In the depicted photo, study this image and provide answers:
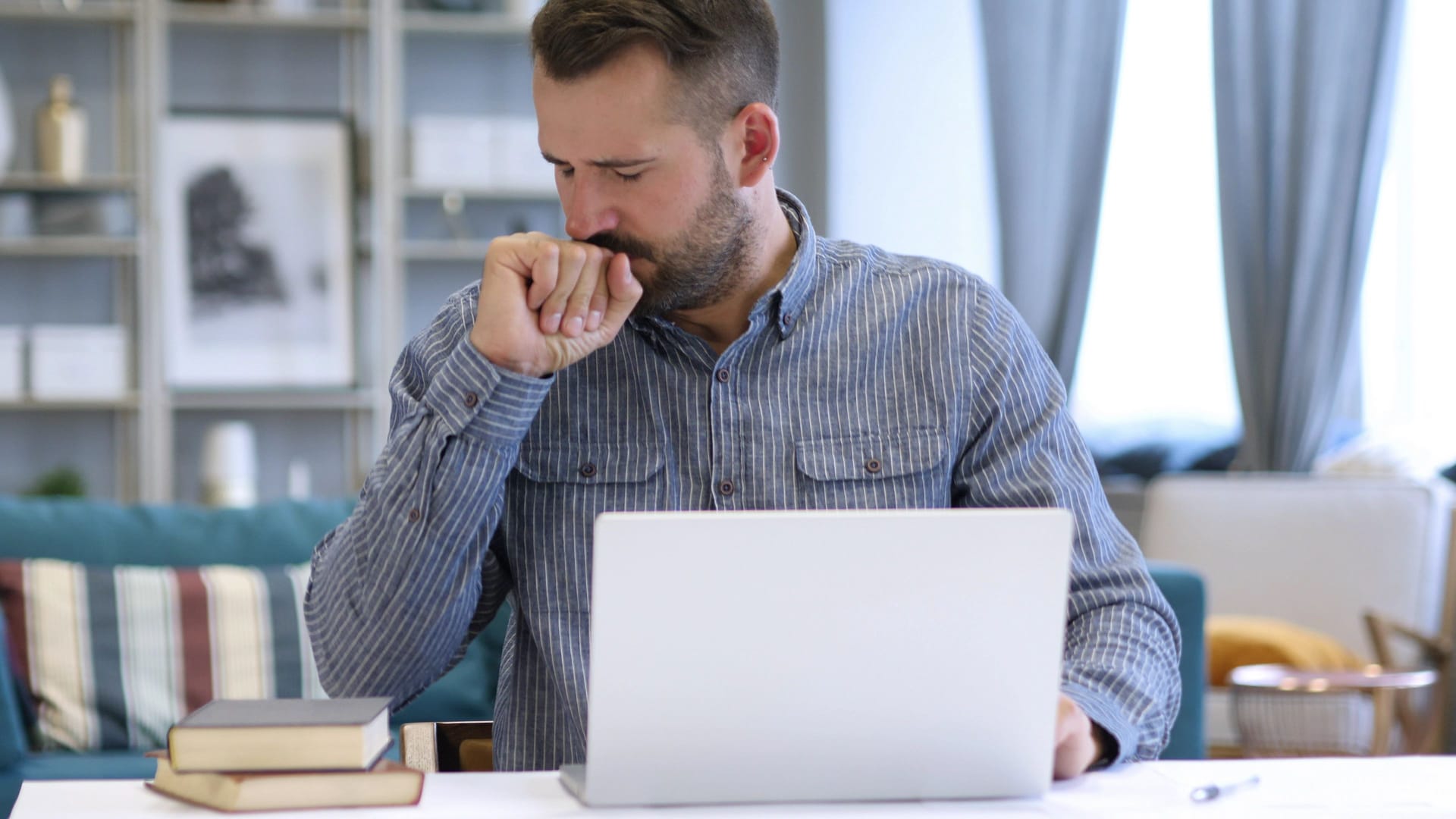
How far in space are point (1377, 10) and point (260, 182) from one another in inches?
126

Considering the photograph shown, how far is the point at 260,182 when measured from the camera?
4.29 m

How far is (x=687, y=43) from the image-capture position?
1.39 m

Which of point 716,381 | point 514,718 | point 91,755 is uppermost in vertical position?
point 716,381

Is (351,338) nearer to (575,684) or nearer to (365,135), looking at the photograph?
(365,135)

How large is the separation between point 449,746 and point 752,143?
653mm

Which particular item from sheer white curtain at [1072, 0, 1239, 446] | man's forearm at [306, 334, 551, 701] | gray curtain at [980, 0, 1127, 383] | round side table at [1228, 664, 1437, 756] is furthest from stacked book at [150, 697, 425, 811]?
sheer white curtain at [1072, 0, 1239, 446]

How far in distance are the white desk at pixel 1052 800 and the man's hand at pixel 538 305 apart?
0.39m

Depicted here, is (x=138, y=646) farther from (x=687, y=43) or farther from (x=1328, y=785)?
(x=1328, y=785)

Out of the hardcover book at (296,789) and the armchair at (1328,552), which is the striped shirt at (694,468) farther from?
the armchair at (1328,552)

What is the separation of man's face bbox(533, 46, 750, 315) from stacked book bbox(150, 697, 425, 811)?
604 millimetres

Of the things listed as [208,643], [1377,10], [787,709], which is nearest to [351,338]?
[208,643]

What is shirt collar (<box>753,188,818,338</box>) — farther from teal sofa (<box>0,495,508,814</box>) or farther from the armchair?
the armchair

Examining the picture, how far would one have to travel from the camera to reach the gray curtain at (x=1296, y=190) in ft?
13.4

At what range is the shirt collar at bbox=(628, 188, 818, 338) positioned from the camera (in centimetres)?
145
